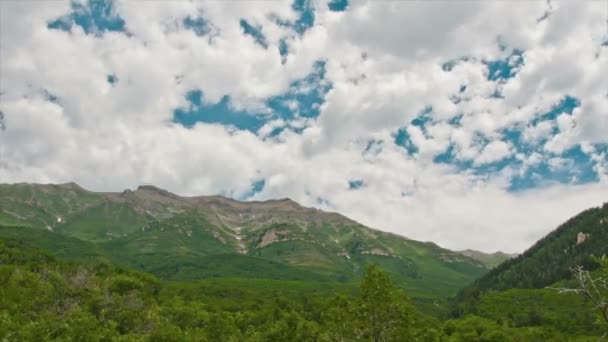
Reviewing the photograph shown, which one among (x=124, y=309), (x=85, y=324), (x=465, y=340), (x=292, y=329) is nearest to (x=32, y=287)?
(x=124, y=309)

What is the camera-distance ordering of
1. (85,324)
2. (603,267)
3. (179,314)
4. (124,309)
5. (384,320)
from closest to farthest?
(603,267)
(384,320)
(85,324)
(124,309)
(179,314)

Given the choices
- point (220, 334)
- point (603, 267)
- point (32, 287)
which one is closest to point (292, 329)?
point (220, 334)

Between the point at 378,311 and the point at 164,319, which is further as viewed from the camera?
the point at 164,319

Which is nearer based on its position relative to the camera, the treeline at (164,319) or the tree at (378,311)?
the tree at (378,311)

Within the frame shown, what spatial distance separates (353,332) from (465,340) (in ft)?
343

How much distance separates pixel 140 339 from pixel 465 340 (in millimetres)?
115923

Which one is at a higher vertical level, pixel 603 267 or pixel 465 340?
pixel 603 267

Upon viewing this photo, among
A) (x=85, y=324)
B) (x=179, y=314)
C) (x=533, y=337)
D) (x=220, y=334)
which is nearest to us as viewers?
(x=85, y=324)

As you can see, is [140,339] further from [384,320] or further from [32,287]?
[32,287]

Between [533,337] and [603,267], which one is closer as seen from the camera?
[603,267]

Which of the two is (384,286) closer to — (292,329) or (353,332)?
(353,332)

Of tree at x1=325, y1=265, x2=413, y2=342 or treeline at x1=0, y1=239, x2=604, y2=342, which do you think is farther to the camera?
treeline at x1=0, y1=239, x2=604, y2=342

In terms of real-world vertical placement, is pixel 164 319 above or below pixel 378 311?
below

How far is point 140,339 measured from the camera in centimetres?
8350
